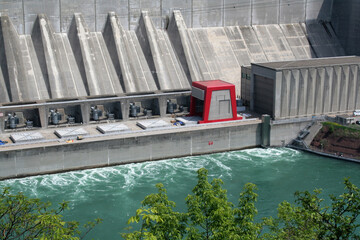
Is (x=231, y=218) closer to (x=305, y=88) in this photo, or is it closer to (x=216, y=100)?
(x=216, y=100)

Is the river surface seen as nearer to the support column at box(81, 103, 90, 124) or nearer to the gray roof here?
the support column at box(81, 103, 90, 124)

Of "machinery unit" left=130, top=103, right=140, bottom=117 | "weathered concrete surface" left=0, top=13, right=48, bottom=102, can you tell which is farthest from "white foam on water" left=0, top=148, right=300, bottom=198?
"weathered concrete surface" left=0, top=13, right=48, bottom=102

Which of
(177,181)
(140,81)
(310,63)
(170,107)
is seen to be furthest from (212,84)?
(177,181)

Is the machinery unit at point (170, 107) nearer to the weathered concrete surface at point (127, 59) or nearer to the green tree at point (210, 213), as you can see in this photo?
the weathered concrete surface at point (127, 59)

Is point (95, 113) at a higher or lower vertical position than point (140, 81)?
lower

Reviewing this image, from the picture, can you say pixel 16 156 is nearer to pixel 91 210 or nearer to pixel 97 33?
pixel 91 210

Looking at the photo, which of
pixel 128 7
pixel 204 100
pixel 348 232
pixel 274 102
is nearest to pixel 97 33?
pixel 128 7
